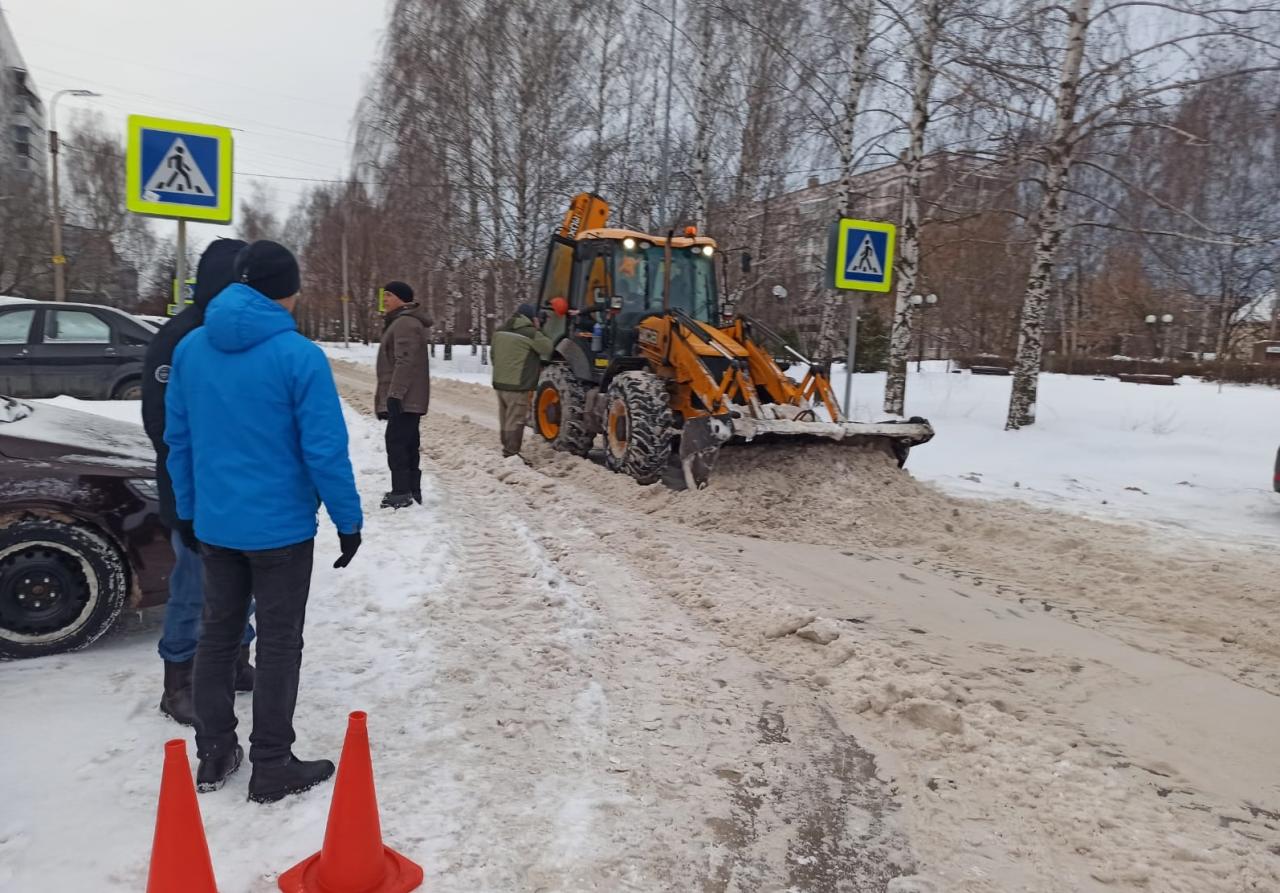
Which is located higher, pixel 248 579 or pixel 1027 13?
pixel 1027 13

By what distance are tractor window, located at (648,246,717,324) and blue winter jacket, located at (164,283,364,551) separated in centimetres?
701

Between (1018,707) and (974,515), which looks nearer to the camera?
(1018,707)

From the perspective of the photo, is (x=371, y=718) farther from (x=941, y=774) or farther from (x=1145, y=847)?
(x=1145, y=847)

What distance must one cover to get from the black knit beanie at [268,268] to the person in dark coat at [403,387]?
14.0 feet

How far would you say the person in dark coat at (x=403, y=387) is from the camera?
7.23 m

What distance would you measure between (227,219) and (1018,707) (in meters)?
6.48

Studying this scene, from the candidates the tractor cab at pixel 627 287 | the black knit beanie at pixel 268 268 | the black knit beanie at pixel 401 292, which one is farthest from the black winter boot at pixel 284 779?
the tractor cab at pixel 627 287

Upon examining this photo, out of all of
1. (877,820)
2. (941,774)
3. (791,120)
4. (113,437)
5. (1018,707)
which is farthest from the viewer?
(791,120)

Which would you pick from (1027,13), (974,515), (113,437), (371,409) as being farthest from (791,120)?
(113,437)

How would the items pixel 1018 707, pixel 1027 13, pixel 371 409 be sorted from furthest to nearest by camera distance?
pixel 371 409 → pixel 1027 13 → pixel 1018 707

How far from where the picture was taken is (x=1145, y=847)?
278 centimetres

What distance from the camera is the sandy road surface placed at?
110 inches

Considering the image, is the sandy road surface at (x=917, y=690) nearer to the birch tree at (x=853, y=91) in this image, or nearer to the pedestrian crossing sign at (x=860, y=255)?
the pedestrian crossing sign at (x=860, y=255)

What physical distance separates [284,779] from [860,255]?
7.71 meters
